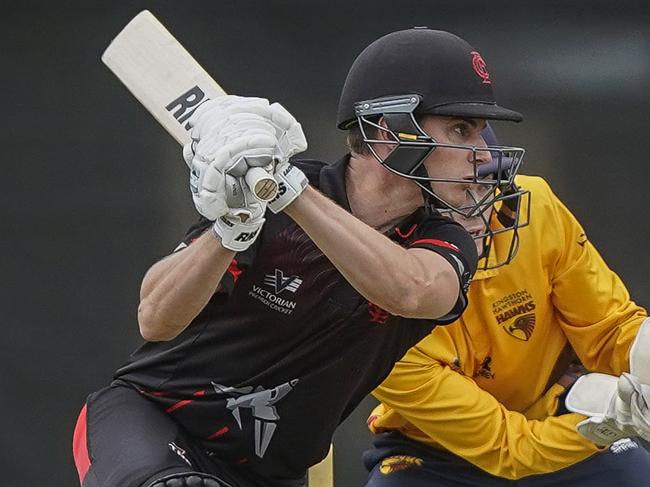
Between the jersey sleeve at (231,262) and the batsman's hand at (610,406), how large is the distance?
2.48 feet

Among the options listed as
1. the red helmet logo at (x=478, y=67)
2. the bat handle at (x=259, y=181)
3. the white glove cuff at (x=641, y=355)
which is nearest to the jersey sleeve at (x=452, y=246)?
the red helmet logo at (x=478, y=67)

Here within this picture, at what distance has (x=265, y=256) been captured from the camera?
2.01 m

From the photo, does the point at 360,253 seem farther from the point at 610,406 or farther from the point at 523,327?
the point at 523,327

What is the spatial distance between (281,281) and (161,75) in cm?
55

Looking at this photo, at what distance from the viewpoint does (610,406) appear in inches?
92.4

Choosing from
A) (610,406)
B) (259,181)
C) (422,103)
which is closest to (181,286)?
(259,181)

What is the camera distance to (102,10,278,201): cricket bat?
7.66ft

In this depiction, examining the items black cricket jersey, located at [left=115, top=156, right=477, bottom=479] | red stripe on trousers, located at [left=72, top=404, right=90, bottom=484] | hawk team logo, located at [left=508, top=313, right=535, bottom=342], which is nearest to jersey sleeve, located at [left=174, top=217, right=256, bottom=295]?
black cricket jersey, located at [left=115, top=156, right=477, bottom=479]

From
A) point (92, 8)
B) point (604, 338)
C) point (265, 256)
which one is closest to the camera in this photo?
point (265, 256)

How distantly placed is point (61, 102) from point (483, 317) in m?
1.26

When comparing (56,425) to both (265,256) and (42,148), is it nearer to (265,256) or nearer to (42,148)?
(42,148)

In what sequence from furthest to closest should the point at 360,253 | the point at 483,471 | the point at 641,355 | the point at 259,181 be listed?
the point at 483,471, the point at 641,355, the point at 360,253, the point at 259,181

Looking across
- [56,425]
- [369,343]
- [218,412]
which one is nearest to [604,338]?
[369,343]

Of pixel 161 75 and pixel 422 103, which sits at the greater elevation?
pixel 161 75
